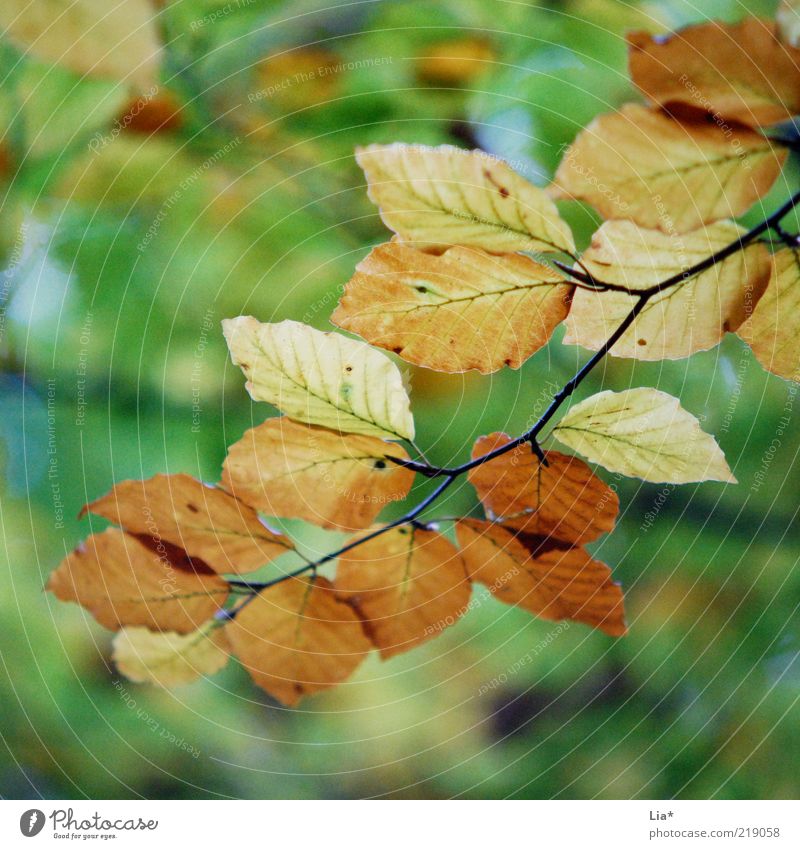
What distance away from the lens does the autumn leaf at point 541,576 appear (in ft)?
1.06

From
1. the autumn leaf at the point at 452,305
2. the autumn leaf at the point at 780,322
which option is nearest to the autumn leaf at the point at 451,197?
the autumn leaf at the point at 452,305

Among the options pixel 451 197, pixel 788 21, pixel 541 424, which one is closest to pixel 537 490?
pixel 541 424

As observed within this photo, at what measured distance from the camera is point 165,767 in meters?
0.32

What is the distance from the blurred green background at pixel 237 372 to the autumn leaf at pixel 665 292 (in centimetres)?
1

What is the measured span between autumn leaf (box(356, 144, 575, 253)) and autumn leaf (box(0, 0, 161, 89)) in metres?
0.10

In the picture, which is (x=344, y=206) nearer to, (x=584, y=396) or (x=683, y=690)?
(x=584, y=396)

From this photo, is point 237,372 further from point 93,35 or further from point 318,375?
point 93,35

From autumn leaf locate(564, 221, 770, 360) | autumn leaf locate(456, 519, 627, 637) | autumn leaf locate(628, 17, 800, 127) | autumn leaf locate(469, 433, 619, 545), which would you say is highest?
autumn leaf locate(628, 17, 800, 127)

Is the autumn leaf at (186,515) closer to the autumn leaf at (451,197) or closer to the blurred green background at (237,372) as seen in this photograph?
the blurred green background at (237,372)

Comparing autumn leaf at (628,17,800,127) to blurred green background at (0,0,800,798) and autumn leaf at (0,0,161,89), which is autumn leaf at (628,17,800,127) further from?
autumn leaf at (0,0,161,89)

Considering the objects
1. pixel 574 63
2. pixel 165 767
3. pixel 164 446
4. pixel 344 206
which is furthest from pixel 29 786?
pixel 574 63

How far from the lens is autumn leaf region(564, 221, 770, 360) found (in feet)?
1.04

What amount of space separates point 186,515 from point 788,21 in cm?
35

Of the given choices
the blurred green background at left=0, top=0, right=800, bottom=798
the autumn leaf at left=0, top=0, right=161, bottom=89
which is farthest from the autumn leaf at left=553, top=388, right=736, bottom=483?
the autumn leaf at left=0, top=0, right=161, bottom=89
